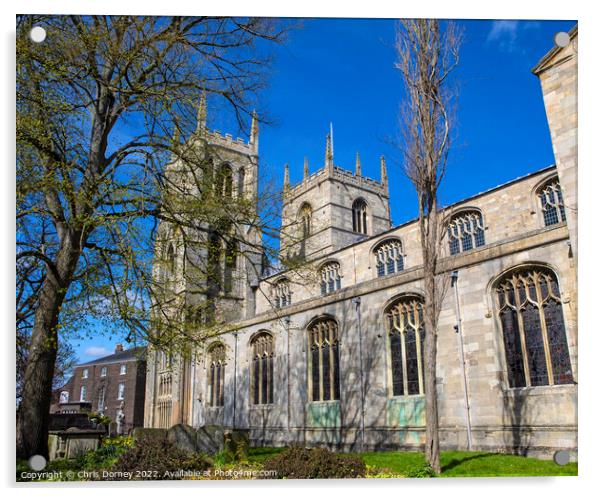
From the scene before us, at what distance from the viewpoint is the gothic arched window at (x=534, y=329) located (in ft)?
39.6

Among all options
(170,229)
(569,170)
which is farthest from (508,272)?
(170,229)

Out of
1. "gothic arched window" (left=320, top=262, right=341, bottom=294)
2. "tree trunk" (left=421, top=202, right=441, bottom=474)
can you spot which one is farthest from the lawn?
"gothic arched window" (left=320, top=262, right=341, bottom=294)

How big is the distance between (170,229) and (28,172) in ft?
9.41

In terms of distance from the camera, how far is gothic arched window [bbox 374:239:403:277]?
2678cm

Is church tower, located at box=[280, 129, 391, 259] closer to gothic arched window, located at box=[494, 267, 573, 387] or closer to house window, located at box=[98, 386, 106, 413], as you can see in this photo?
house window, located at box=[98, 386, 106, 413]

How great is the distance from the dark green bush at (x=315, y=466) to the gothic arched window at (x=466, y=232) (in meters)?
17.0

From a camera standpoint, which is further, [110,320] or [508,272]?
[508,272]

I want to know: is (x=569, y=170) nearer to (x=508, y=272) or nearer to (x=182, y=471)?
(x=508, y=272)

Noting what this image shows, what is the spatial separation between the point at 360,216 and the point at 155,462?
3425 centimetres

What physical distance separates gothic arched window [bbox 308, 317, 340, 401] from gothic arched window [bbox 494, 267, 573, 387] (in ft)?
22.7

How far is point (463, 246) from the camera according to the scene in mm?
23578

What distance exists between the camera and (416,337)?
51.3 feet

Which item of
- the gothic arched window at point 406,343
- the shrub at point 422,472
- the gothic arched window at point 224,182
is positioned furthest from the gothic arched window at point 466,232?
the shrub at point 422,472

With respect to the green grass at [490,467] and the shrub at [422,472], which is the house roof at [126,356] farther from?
the shrub at [422,472]
